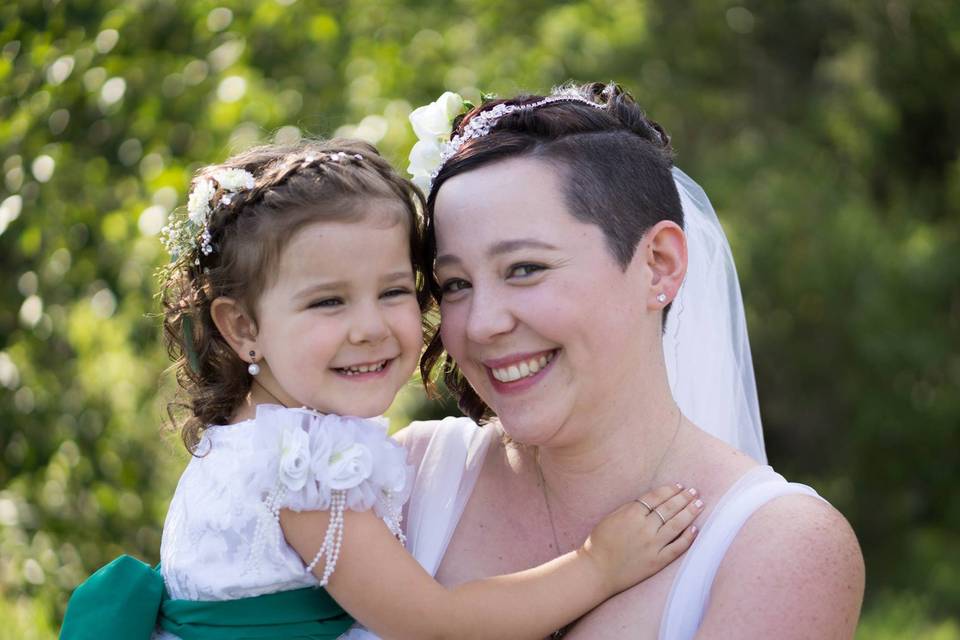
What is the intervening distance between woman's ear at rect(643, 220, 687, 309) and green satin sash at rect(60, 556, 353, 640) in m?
1.03

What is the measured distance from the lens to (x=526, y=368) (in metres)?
2.73

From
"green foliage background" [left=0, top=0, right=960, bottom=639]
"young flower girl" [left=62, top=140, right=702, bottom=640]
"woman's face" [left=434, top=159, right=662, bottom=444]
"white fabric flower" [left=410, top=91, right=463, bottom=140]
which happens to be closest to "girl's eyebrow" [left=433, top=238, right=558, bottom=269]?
"woman's face" [left=434, top=159, right=662, bottom=444]

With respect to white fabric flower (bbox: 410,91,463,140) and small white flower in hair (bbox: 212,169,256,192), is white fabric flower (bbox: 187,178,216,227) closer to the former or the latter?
→ small white flower in hair (bbox: 212,169,256,192)

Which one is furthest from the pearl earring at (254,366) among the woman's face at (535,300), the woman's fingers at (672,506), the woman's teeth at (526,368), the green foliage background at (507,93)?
the green foliage background at (507,93)

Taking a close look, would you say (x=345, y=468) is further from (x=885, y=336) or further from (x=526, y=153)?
(x=885, y=336)

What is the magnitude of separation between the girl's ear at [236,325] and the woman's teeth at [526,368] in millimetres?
593

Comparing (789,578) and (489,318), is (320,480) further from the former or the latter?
(789,578)

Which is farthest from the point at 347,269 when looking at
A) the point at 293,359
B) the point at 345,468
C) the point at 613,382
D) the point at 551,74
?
the point at 551,74

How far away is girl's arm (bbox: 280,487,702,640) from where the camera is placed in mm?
2598

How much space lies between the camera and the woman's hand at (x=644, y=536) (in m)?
2.58

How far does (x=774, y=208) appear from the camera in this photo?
8938mm

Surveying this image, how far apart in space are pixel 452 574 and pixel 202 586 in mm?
587

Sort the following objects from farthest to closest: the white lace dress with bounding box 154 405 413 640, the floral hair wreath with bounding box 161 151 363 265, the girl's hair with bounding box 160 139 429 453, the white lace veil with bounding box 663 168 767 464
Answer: the white lace veil with bounding box 663 168 767 464 < the floral hair wreath with bounding box 161 151 363 265 < the girl's hair with bounding box 160 139 429 453 < the white lace dress with bounding box 154 405 413 640

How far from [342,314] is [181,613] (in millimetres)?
770
